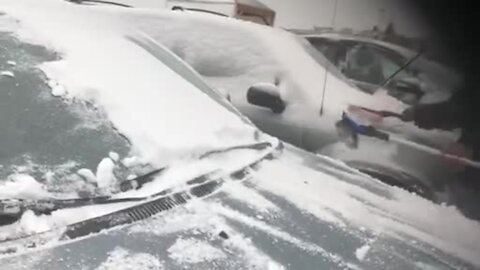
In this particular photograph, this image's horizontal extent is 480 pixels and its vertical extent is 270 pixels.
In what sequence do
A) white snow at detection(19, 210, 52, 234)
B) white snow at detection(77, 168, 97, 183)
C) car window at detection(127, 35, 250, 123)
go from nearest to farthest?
white snow at detection(19, 210, 52, 234) < white snow at detection(77, 168, 97, 183) < car window at detection(127, 35, 250, 123)

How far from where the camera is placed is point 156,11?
59.8 inches

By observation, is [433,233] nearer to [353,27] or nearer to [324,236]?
[324,236]

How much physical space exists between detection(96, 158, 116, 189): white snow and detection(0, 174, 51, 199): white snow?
0.10 meters

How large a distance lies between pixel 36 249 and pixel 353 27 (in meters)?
0.78

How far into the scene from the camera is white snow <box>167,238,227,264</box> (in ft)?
4.41

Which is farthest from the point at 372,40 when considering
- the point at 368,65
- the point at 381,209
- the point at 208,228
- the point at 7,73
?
the point at 7,73

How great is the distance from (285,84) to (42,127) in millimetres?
502

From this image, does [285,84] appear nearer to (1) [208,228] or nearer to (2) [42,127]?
(1) [208,228]

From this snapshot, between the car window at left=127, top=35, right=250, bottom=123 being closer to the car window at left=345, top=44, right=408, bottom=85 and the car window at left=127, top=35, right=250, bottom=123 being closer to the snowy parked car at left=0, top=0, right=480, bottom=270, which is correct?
the snowy parked car at left=0, top=0, right=480, bottom=270

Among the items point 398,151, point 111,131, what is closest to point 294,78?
point 398,151

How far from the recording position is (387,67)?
1523 millimetres

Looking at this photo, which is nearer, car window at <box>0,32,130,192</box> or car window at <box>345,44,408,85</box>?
car window at <box>0,32,130,192</box>

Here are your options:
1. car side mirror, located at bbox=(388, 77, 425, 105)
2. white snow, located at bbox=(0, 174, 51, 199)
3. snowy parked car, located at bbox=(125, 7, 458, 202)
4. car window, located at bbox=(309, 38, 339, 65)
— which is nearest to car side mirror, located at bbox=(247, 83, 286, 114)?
snowy parked car, located at bbox=(125, 7, 458, 202)

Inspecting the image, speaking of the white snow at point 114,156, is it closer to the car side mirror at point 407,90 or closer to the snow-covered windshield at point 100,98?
the snow-covered windshield at point 100,98
